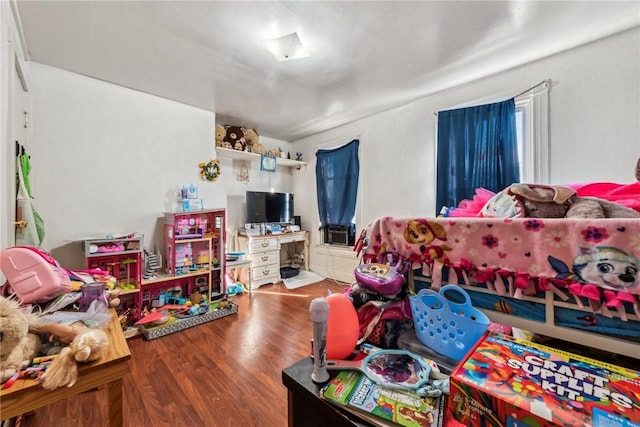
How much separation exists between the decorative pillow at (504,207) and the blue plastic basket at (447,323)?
0.42 m

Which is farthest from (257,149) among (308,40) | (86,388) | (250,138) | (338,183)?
(86,388)

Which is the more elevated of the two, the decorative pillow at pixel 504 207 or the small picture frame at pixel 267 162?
the small picture frame at pixel 267 162

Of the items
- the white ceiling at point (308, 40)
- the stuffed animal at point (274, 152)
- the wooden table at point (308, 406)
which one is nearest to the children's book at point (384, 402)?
the wooden table at point (308, 406)

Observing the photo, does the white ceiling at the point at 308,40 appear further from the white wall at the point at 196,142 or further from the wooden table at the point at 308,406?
the wooden table at the point at 308,406

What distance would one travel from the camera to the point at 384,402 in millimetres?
583

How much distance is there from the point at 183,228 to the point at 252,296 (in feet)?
3.99

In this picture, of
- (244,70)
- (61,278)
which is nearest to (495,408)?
(61,278)

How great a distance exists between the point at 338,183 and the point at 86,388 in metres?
3.45

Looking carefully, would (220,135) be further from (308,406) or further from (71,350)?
(308,406)

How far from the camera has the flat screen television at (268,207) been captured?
3725mm

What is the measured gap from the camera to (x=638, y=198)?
38.4 inches

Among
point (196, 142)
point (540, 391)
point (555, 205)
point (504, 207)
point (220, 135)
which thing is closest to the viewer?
point (540, 391)

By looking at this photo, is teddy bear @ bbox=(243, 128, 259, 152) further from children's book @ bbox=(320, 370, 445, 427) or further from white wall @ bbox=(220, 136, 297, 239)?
children's book @ bbox=(320, 370, 445, 427)

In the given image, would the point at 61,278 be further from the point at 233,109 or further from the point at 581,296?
the point at 233,109
